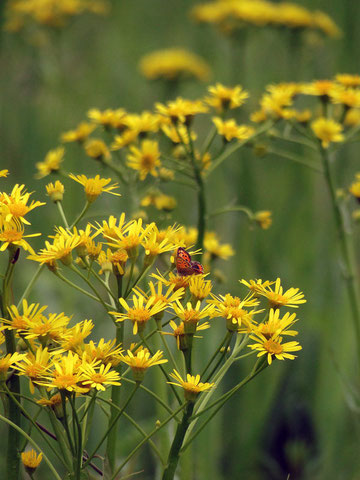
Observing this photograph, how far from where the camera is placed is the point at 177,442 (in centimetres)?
115

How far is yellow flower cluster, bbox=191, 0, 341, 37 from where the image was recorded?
3637 mm

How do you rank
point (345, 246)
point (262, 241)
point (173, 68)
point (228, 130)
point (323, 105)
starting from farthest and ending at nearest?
1. point (173, 68)
2. point (262, 241)
3. point (323, 105)
4. point (345, 246)
5. point (228, 130)

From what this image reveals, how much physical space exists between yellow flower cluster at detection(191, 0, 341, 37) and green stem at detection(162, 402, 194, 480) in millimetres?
2922

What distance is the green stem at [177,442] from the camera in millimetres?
1138

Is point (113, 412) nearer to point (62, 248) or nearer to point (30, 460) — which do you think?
point (30, 460)

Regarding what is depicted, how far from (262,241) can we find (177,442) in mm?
2074

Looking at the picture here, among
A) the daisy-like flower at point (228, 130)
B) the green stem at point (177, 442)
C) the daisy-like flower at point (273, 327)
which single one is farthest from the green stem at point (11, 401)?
the daisy-like flower at point (228, 130)

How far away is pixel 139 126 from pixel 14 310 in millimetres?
1059

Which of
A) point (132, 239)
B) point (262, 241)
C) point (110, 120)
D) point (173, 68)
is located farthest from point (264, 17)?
point (132, 239)

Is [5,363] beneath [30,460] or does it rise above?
above

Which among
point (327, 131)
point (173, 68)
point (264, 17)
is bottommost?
point (327, 131)

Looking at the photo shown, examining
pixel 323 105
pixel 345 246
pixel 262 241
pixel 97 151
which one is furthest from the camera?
pixel 262 241

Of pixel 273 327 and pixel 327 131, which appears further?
pixel 327 131

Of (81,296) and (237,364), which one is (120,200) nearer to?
(81,296)
